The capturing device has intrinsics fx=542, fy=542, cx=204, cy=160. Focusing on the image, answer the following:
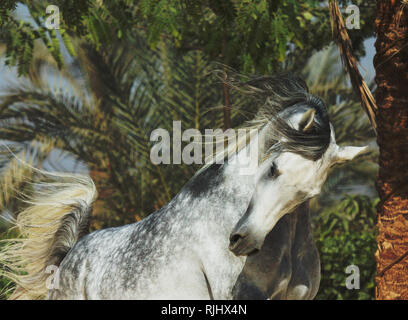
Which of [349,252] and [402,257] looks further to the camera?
[349,252]

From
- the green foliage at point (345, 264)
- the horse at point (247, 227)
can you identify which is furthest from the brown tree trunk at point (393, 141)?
the green foliage at point (345, 264)

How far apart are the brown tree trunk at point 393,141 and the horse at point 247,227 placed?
53.3 inches

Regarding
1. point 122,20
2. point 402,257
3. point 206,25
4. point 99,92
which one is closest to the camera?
point 402,257

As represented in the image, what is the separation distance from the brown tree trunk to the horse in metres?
1.35

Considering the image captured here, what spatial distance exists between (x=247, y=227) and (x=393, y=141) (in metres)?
1.92

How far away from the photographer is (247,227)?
190cm

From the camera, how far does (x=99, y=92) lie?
27.3 feet

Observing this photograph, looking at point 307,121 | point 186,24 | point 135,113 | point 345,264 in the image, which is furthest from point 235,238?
point 135,113

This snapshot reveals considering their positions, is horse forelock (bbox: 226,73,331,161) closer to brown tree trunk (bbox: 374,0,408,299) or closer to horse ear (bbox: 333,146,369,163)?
horse ear (bbox: 333,146,369,163)

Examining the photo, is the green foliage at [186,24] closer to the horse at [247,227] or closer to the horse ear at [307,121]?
the horse at [247,227]

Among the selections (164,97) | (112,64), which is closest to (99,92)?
(112,64)

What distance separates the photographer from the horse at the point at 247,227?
1.94 metres

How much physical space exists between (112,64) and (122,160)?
1403mm
